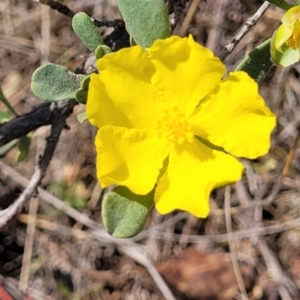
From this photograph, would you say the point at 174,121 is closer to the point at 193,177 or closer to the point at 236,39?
the point at 193,177

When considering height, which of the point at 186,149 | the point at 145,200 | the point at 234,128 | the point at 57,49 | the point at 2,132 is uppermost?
the point at 234,128

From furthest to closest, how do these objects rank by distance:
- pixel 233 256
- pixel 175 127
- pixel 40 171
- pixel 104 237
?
→ pixel 104 237 < pixel 233 256 < pixel 40 171 < pixel 175 127

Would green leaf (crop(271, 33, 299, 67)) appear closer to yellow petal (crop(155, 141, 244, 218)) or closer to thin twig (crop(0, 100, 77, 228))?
yellow petal (crop(155, 141, 244, 218))

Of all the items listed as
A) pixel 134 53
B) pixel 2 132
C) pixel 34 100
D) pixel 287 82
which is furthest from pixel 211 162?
pixel 34 100

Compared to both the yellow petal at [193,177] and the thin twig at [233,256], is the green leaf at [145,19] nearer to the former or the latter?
the yellow petal at [193,177]

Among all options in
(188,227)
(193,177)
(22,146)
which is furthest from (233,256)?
(193,177)

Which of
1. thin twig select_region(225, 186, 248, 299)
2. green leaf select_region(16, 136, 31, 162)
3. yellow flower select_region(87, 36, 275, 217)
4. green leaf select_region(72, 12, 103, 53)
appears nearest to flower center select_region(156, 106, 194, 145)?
yellow flower select_region(87, 36, 275, 217)

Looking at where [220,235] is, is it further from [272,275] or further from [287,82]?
[287,82]
